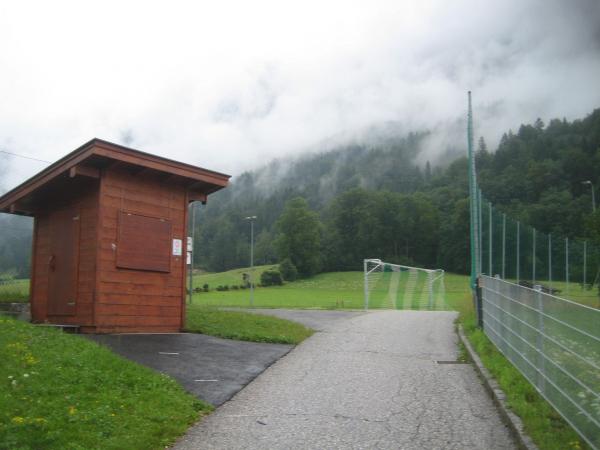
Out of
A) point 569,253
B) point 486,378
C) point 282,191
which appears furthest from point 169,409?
point 282,191

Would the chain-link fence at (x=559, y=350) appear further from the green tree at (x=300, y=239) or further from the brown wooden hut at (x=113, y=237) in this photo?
the green tree at (x=300, y=239)

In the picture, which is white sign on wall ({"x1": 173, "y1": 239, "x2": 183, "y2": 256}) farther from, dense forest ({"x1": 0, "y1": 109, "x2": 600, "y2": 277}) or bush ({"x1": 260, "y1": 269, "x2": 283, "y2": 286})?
bush ({"x1": 260, "y1": 269, "x2": 283, "y2": 286})

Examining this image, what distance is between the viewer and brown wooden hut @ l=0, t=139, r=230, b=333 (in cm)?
1212

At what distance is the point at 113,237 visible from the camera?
40.5 ft

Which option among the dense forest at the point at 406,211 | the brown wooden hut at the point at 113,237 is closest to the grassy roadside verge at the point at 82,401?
the brown wooden hut at the point at 113,237

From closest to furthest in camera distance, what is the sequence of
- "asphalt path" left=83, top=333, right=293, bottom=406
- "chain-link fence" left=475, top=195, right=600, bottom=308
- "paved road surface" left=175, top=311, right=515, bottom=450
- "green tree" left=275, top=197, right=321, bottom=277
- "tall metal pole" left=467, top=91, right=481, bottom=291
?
"paved road surface" left=175, top=311, right=515, bottom=450
"asphalt path" left=83, top=333, right=293, bottom=406
"tall metal pole" left=467, top=91, right=481, bottom=291
"chain-link fence" left=475, top=195, right=600, bottom=308
"green tree" left=275, top=197, right=321, bottom=277

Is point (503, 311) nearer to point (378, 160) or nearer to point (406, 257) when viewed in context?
point (406, 257)

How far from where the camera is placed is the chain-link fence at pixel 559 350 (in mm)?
4953

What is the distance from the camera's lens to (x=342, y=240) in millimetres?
102438

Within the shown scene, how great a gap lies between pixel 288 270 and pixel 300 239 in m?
11.9

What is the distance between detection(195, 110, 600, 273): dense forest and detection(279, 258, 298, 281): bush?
20.8 ft

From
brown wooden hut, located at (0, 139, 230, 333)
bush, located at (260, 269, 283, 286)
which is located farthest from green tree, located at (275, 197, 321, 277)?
brown wooden hut, located at (0, 139, 230, 333)

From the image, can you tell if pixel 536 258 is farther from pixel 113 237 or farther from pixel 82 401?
pixel 82 401

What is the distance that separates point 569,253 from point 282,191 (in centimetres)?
14011
